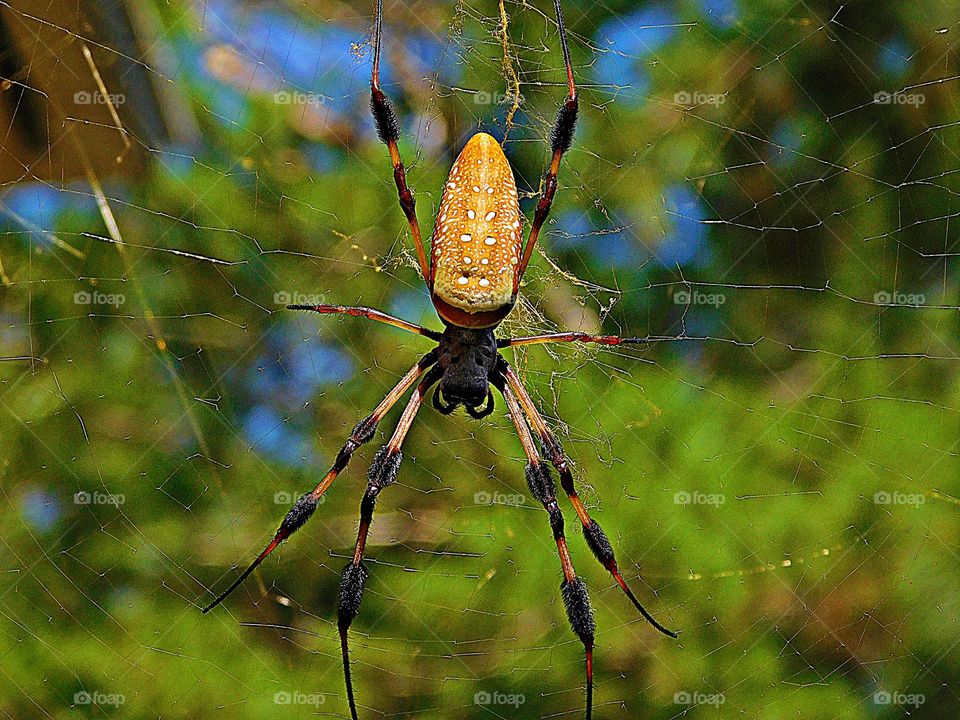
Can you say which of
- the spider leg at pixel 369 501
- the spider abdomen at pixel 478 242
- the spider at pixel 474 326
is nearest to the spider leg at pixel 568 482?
the spider at pixel 474 326

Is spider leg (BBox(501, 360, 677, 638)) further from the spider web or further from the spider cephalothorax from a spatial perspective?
the spider web

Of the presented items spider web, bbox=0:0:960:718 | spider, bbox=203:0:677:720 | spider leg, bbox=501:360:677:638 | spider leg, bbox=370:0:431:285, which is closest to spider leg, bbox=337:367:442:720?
spider, bbox=203:0:677:720

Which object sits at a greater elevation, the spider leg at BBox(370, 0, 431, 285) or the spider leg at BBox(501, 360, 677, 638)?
the spider leg at BBox(370, 0, 431, 285)

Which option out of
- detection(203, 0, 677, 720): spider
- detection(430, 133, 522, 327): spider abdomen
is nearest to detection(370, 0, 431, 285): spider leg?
detection(203, 0, 677, 720): spider

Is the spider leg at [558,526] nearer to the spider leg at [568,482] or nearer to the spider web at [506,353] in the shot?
the spider leg at [568,482]

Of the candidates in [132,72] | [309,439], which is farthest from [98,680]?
[132,72]

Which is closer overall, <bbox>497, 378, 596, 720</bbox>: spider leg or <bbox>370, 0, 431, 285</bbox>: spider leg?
<bbox>370, 0, 431, 285</bbox>: spider leg

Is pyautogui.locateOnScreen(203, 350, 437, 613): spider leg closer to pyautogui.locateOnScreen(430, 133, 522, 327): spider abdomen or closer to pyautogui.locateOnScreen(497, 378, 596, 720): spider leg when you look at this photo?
pyautogui.locateOnScreen(497, 378, 596, 720): spider leg

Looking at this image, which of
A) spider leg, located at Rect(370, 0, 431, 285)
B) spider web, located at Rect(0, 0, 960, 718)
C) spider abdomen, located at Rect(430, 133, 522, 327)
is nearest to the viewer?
spider abdomen, located at Rect(430, 133, 522, 327)

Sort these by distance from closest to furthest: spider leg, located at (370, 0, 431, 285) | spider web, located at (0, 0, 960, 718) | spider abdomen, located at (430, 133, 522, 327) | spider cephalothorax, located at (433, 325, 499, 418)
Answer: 1. spider abdomen, located at (430, 133, 522, 327)
2. spider leg, located at (370, 0, 431, 285)
3. spider cephalothorax, located at (433, 325, 499, 418)
4. spider web, located at (0, 0, 960, 718)
